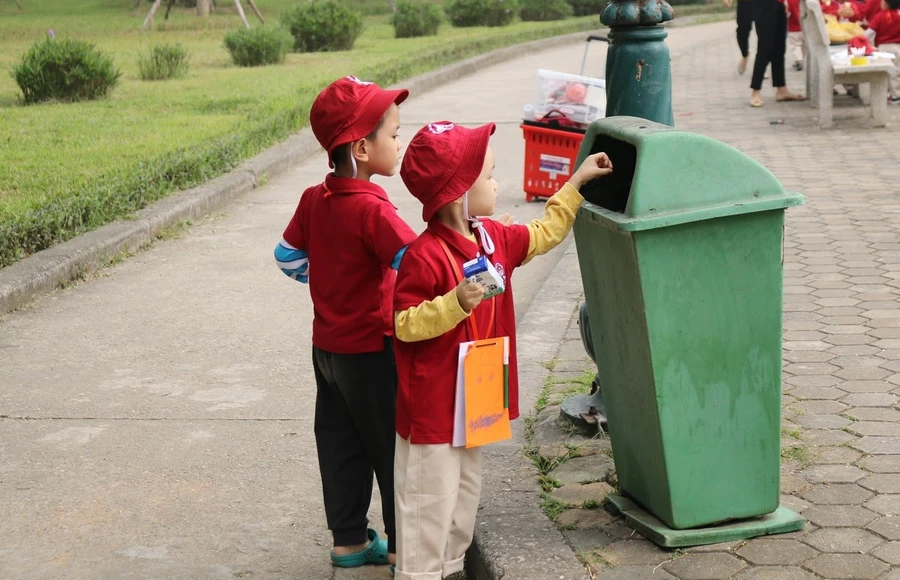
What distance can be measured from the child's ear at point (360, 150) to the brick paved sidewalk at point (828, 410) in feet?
3.74

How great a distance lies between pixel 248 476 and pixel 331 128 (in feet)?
4.61

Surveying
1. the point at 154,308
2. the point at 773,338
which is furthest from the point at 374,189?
the point at 154,308

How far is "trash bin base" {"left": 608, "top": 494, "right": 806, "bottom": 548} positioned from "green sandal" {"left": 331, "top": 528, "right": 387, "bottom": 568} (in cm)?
71

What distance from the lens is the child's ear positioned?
315 cm

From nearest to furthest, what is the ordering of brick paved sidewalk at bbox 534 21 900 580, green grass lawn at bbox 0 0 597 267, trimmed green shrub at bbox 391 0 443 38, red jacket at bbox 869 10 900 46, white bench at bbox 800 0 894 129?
brick paved sidewalk at bbox 534 21 900 580 → green grass lawn at bbox 0 0 597 267 → white bench at bbox 800 0 894 129 → red jacket at bbox 869 10 900 46 → trimmed green shrub at bbox 391 0 443 38

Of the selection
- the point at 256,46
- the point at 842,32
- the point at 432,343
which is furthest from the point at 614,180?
the point at 256,46

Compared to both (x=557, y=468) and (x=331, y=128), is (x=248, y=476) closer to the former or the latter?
(x=557, y=468)

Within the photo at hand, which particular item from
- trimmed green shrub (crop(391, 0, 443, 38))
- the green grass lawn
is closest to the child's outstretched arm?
the green grass lawn

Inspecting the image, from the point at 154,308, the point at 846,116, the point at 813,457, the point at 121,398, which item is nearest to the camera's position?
the point at 813,457

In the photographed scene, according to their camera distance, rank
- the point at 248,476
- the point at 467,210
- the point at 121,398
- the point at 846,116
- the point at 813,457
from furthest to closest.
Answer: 1. the point at 846,116
2. the point at 121,398
3. the point at 248,476
4. the point at 813,457
5. the point at 467,210

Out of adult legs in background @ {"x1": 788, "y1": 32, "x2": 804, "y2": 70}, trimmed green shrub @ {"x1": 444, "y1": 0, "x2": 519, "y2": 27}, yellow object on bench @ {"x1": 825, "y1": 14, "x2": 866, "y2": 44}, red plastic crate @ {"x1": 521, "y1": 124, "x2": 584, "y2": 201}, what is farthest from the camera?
trimmed green shrub @ {"x1": 444, "y1": 0, "x2": 519, "y2": 27}

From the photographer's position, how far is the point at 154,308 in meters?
6.04

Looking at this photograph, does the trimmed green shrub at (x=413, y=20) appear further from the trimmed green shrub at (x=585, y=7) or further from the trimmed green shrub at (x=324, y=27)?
the trimmed green shrub at (x=585, y=7)

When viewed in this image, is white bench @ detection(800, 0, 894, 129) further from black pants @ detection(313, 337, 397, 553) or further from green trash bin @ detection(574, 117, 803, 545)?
black pants @ detection(313, 337, 397, 553)
